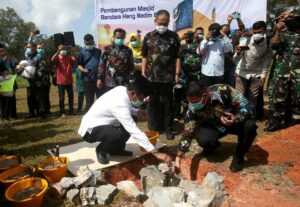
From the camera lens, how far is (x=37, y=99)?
766 centimetres

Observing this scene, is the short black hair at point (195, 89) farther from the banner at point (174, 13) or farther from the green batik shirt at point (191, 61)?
the banner at point (174, 13)

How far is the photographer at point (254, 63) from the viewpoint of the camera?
5.99 m

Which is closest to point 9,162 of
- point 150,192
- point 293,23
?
point 150,192

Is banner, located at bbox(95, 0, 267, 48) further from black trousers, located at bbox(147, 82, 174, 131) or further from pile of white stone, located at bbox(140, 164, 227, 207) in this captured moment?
pile of white stone, located at bbox(140, 164, 227, 207)

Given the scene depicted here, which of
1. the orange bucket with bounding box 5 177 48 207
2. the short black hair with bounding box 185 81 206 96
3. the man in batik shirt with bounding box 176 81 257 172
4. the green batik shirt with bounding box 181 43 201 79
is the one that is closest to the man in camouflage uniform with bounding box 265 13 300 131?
the green batik shirt with bounding box 181 43 201 79

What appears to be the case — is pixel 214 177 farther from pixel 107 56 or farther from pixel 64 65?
pixel 64 65

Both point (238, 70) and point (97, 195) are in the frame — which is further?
point (238, 70)

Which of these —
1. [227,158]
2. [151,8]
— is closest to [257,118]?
[227,158]

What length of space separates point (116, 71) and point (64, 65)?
2.09 m

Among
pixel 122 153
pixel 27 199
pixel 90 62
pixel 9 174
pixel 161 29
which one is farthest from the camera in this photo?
pixel 90 62

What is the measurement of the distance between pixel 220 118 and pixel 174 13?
4581mm

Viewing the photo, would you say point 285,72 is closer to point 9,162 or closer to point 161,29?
point 161,29

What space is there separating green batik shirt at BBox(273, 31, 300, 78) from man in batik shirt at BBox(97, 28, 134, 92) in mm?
2700

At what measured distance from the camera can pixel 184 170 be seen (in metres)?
4.57
